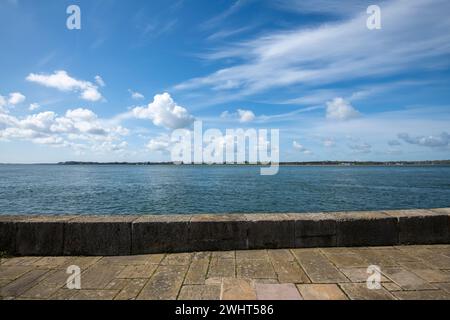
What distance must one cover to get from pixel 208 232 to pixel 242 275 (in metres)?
1.12

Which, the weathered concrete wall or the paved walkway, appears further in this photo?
the weathered concrete wall

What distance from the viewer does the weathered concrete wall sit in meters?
4.54

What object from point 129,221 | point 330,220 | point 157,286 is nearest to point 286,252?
point 330,220

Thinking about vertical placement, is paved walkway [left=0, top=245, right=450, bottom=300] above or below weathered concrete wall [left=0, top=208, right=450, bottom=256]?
below

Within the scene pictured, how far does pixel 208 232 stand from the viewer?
Result: 4652mm

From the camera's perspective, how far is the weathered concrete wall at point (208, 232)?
4.54 m

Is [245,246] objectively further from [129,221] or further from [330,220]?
[129,221]

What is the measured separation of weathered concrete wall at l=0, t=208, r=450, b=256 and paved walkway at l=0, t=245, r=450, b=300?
0.55 feet

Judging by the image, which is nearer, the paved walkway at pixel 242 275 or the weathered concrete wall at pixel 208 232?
the paved walkway at pixel 242 275

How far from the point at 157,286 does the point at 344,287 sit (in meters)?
2.16

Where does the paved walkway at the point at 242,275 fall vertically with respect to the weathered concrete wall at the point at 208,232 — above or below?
below

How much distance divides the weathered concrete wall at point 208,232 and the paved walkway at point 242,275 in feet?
0.55

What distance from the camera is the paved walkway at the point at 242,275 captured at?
321cm
